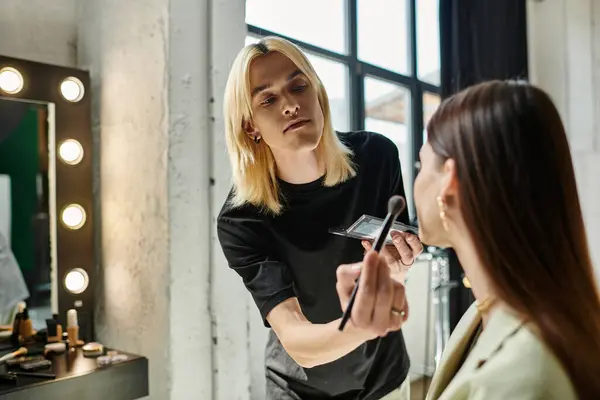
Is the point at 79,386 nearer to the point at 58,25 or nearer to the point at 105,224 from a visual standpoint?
the point at 105,224

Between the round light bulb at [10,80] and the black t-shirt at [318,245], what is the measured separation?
0.65 meters

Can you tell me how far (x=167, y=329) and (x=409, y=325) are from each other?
160 cm

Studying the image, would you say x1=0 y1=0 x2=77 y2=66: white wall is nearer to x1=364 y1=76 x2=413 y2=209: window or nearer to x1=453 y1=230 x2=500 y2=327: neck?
x1=453 y1=230 x2=500 y2=327: neck

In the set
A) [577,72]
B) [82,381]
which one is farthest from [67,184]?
[577,72]

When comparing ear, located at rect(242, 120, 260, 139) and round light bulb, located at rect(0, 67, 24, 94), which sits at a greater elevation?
round light bulb, located at rect(0, 67, 24, 94)

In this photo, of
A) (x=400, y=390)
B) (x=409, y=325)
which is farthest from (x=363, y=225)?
(x=409, y=325)

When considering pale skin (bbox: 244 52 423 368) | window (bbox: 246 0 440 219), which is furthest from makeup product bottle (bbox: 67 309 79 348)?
window (bbox: 246 0 440 219)

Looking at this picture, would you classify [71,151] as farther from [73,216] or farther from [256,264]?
[256,264]

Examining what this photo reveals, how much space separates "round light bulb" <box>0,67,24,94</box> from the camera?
1.30 m

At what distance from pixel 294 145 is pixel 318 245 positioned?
186mm

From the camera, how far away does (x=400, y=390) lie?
113 centimetres

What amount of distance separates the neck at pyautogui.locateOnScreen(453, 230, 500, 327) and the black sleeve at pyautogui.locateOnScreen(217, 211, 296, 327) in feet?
1.13

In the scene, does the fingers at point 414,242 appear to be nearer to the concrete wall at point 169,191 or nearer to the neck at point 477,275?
the neck at point 477,275

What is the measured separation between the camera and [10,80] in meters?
1.31
